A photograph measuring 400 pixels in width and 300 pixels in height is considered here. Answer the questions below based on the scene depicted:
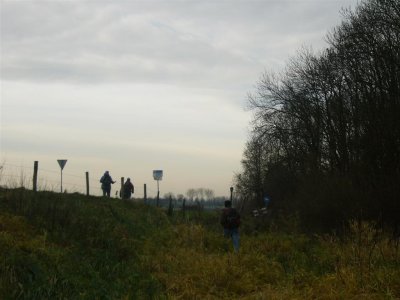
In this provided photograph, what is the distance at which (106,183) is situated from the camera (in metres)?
27.9

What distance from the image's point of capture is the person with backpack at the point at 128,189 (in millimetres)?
29938

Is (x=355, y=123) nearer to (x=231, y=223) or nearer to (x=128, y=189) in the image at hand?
(x=231, y=223)

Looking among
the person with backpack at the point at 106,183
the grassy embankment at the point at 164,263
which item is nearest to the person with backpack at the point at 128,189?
the person with backpack at the point at 106,183

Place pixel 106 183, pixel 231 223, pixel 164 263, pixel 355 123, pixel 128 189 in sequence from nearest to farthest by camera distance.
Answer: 1. pixel 164 263
2. pixel 231 223
3. pixel 355 123
4. pixel 106 183
5. pixel 128 189

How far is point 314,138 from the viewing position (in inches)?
1313

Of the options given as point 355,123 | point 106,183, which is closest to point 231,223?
point 355,123

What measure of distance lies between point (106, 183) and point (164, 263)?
16.2 metres

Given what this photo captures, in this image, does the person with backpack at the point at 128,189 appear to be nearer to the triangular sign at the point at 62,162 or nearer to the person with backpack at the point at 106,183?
the person with backpack at the point at 106,183

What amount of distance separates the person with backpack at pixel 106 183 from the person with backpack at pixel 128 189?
195 cm

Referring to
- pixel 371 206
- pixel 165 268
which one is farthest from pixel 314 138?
pixel 165 268

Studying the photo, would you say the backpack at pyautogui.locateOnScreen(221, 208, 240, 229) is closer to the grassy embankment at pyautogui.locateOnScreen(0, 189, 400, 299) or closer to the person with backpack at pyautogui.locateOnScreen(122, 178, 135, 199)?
the grassy embankment at pyautogui.locateOnScreen(0, 189, 400, 299)

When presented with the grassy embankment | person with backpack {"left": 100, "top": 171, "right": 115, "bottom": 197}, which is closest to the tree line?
the grassy embankment

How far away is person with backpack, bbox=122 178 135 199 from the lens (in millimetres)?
29938

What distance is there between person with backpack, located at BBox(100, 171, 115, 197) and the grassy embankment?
1063 centimetres
